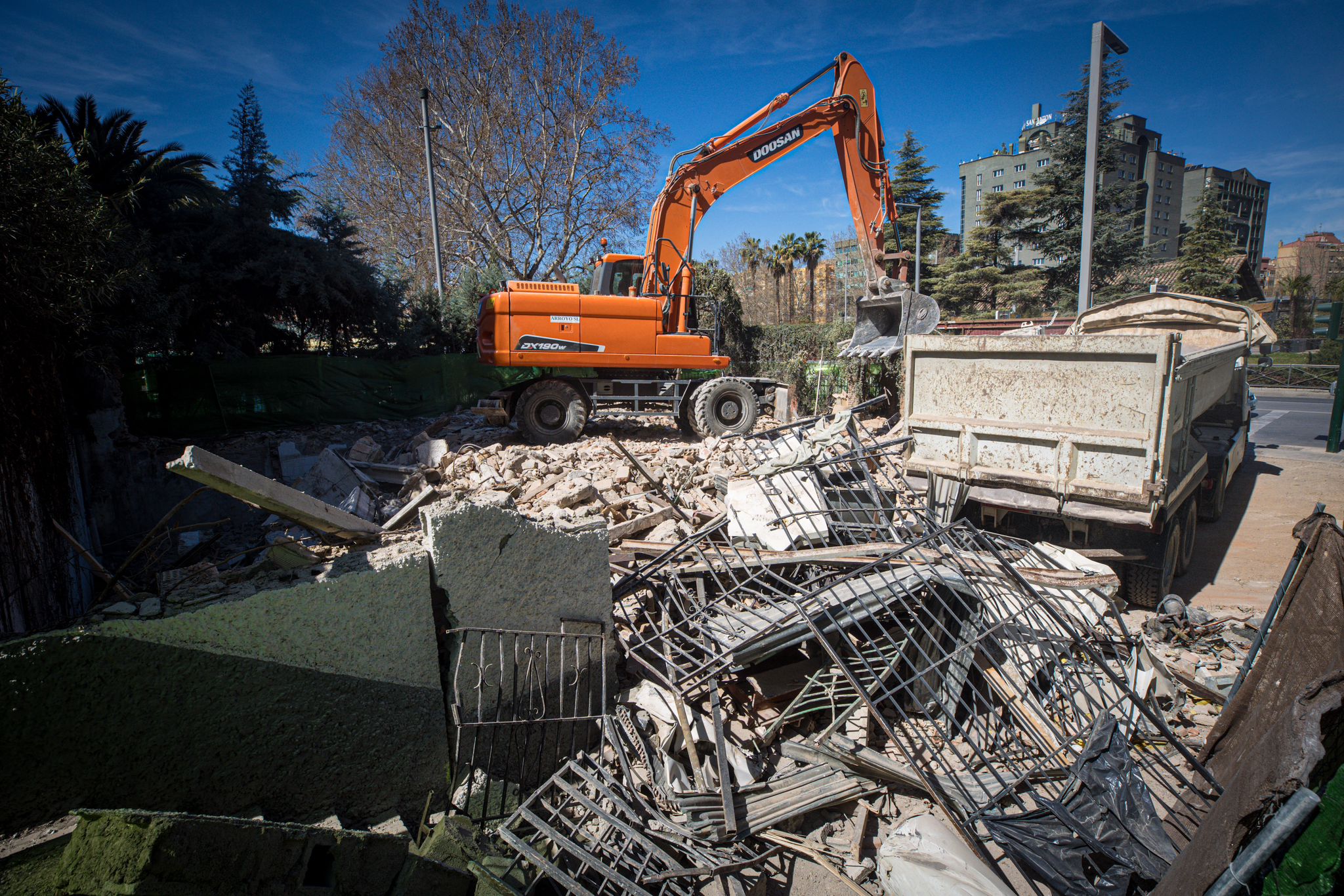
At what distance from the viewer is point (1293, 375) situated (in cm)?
2138

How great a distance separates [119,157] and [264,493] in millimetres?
11916

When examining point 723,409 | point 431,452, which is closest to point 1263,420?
point 723,409

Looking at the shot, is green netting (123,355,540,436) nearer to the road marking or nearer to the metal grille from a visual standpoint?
the metal grille

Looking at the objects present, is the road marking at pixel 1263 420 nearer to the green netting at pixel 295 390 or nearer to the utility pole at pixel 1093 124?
the utility pole at pixel 1093 124

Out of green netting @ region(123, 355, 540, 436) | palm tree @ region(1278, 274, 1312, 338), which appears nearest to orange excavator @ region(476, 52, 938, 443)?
green netting @ region(123, 355, 540, 436)

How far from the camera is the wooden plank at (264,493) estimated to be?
2572 mm

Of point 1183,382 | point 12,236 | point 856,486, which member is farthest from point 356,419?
point 1183,382

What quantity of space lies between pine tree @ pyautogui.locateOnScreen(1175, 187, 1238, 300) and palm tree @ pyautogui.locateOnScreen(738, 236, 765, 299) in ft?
70.6

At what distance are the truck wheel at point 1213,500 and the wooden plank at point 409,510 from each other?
835cm

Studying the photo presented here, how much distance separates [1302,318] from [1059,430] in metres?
42.9

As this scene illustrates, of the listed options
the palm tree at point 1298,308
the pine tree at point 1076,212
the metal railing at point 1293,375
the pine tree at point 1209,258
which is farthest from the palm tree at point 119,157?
the palm tree at point 1298,308

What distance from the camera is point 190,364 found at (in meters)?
10.6

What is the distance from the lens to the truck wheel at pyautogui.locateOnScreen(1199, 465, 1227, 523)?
22.4 ft

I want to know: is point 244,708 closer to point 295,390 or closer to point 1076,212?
point 295,390
